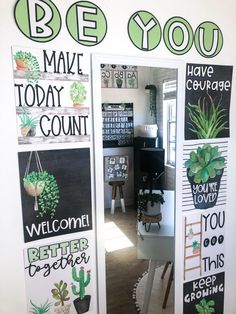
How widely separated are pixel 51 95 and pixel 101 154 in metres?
0.32

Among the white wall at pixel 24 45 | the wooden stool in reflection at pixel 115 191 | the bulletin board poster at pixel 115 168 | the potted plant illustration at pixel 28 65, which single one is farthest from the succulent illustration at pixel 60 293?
the potted plant illustration at pixel 28 65

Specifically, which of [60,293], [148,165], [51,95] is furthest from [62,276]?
[51,95]

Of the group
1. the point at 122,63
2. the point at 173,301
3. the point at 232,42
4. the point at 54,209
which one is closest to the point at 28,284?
the point at 54,209

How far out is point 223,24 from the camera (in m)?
1.38

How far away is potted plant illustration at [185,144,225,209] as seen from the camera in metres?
1.41

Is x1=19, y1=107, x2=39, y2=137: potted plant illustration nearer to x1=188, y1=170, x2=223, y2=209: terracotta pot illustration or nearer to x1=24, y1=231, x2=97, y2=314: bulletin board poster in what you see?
x1=24, y1=231, x2=97, y2=314: bulletin board poster

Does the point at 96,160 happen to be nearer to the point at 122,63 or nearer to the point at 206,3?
the point at 122,63

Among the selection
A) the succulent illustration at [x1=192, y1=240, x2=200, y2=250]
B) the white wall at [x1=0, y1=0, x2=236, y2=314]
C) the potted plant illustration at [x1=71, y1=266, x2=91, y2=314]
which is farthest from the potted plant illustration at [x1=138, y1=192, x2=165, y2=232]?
the potted plant illustration at [x1=71, y1=266, x2=91, y2=314]

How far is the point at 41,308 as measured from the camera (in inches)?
46.1

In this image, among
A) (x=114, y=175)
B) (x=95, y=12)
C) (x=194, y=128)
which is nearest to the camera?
(x=95, y=12)

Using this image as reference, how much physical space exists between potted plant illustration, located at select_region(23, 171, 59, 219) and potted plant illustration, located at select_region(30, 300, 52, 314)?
38cm

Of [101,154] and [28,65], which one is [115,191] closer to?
[101,154]

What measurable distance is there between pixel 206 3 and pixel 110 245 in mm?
1225

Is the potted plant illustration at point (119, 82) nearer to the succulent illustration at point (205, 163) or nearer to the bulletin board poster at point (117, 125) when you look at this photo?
the bulletin board poster at point (117, 125)
